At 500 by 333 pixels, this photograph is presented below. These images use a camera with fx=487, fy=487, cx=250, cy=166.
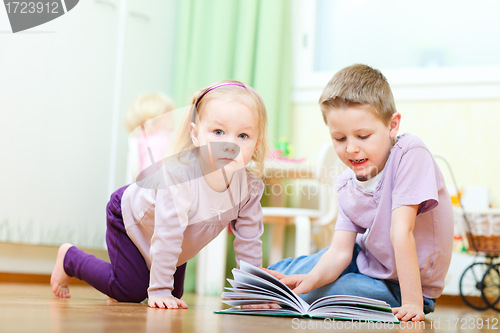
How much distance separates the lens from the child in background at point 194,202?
3.34 ft

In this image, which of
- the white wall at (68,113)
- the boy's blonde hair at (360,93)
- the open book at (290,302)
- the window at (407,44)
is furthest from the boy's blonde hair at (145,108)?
the open book at (290,302)

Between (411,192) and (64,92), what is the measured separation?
1.69 metres

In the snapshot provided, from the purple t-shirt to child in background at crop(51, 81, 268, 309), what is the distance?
0.75ft

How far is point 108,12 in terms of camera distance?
2340 mm

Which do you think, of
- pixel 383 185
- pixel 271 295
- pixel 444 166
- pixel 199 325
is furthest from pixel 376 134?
pixel 444 166

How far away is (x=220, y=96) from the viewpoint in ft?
3.56

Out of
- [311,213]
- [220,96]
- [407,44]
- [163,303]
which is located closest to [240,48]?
[407,44]

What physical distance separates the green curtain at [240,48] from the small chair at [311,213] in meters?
0.31

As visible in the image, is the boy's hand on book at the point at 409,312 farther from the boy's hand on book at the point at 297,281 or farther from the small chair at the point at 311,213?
the small chair at the point at 311,213

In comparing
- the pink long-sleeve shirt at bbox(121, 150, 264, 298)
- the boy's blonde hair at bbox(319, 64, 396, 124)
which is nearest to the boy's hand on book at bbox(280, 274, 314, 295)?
the pink long-sleeve shirt at bbox(121, 150, 264, 298)

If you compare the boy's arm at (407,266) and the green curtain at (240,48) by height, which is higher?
the green curtain at (240,48)

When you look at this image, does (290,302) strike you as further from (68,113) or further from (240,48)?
(240,48)

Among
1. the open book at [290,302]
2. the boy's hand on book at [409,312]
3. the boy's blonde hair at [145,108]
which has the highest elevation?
the boy's blonde hair at [145,108]

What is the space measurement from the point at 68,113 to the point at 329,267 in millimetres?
1531
